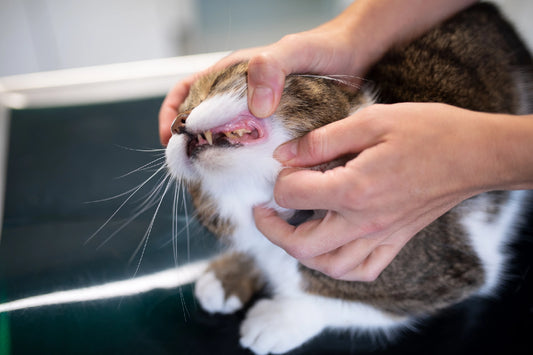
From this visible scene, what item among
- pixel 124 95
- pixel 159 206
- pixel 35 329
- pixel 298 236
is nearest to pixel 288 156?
pixel 298 236

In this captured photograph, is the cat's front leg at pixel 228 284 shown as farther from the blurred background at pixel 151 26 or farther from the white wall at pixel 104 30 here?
the white wall at pixel 104 30

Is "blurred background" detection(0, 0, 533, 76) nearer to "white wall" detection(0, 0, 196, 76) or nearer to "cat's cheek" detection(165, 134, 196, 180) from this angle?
"white wall" detection(0, 0, 196, 76)

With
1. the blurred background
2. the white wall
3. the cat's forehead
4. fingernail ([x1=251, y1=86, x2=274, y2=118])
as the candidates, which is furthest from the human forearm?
the white wall

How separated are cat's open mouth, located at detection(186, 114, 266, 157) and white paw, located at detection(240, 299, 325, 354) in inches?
15.7

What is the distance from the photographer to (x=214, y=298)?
852 millimetres

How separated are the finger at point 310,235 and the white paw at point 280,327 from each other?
0.24 m

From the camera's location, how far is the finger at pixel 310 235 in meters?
0.60

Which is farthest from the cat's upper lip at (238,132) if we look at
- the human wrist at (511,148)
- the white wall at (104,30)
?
the white wall at (104,30)

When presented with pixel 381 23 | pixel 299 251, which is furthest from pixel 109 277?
pixel 381 23

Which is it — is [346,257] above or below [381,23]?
below

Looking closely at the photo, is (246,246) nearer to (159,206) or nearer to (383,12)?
(159,206)

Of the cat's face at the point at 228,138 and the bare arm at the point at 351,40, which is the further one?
the bare arm at the point at 351,40

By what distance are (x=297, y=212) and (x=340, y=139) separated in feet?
0.61

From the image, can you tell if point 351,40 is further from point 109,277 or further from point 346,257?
point 109,277
